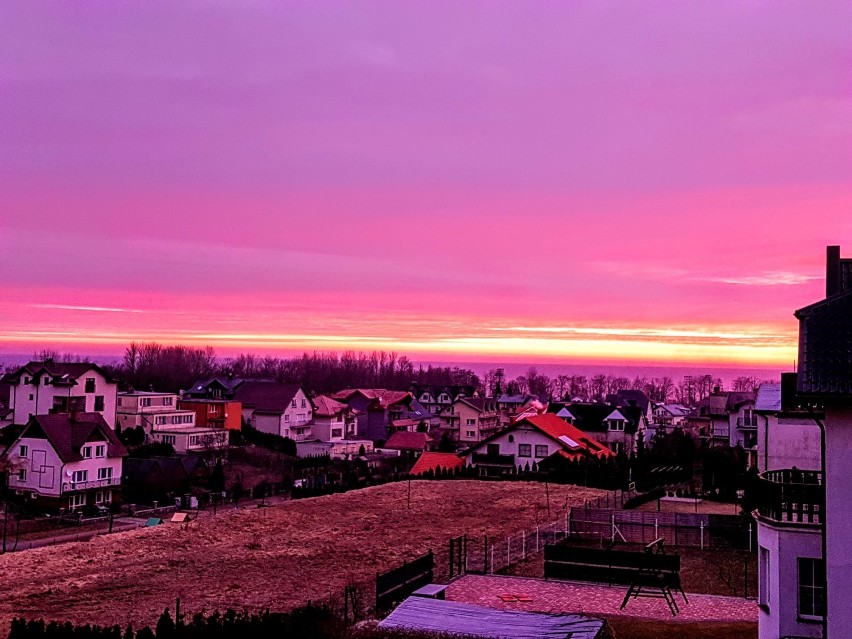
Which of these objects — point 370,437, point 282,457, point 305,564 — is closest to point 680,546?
point 305,564

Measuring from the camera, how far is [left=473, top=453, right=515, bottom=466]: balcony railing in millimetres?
55281

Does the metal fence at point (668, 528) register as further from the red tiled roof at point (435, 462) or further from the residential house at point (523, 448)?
the red tiled roof at point (435, 462)

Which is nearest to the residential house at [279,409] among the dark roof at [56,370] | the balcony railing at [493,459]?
the dark roof at [56,370]

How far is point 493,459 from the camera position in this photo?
55750 millimetres

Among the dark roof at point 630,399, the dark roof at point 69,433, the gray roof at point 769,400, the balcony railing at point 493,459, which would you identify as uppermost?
the gray roof at point 769,400

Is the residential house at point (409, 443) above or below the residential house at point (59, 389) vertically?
below

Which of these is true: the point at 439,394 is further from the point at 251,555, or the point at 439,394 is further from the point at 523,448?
the point at 251,555

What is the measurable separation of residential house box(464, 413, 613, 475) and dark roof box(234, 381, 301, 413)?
2430cm

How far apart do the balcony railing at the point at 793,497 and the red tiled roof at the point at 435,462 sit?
44262 millimetres

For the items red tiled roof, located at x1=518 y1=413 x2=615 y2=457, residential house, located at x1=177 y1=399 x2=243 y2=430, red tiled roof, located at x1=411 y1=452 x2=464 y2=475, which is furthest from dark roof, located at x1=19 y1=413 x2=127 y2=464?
red tiled roof, located at x1=518 y1=413 x2=615 y2=457

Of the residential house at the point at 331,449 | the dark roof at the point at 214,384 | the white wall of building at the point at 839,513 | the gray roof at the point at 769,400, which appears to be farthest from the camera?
the dark roof at the point at 214,384

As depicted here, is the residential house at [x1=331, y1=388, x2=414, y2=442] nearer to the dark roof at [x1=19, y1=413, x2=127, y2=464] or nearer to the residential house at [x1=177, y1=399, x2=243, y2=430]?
the residential house at [x1=177, y1=399, x2=243, y2=430]

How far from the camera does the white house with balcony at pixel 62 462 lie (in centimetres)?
4400

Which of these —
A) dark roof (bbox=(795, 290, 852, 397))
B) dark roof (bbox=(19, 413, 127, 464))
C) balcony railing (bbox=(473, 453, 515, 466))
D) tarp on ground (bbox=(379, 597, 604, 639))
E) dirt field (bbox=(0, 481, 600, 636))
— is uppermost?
dark roof (bbox=(795, 290, 852, 397))
